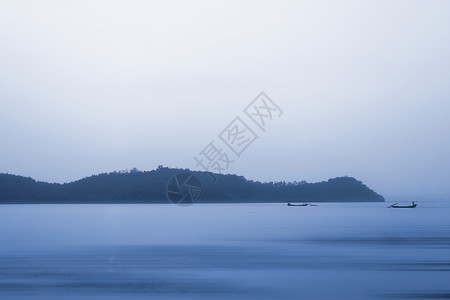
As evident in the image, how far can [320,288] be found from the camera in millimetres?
15656

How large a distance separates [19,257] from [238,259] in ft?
28.6

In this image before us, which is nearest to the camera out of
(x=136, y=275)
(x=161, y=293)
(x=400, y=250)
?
(x=161, y=293)

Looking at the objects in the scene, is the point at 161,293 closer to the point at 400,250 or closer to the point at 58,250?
the point at 58,250

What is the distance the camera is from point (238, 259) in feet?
72.2

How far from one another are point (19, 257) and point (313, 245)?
45.1 ft

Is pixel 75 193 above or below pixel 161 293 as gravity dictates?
above

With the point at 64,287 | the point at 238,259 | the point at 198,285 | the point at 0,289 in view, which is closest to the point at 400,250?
the point at 238,259

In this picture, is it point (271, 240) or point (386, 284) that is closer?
point (386, 284)

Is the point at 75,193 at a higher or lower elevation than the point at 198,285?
higher

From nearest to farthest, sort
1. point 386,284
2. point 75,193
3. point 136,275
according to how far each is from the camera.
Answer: point 386,284 < point 136,275 < point 75,193

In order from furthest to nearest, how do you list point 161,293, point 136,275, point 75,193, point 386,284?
1. point 75,193
2. point 136,275
3. point 386,284
4. point 161,293

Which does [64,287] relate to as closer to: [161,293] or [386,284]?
[161,293]

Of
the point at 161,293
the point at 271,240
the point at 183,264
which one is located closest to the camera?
the point at 161,293

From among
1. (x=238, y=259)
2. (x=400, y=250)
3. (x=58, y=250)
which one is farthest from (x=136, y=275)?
(x=400, y=250)
